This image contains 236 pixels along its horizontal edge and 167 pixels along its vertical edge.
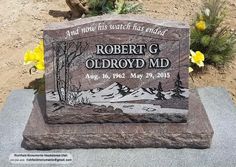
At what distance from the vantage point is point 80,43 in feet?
12.2

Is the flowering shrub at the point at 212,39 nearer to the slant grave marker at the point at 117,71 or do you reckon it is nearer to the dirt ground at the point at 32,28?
the dirt ground at the point at 32,28

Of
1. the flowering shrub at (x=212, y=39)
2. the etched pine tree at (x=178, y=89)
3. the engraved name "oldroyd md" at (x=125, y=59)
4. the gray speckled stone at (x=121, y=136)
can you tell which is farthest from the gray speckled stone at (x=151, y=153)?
the flowering shrub at (x=212, y=39)

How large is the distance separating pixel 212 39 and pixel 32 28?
7.58ft

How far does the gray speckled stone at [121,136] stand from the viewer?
12.4 ft

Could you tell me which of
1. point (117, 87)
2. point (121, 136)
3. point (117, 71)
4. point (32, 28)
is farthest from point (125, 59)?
point (32, 28)

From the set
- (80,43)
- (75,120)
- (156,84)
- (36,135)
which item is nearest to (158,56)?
(156,84)

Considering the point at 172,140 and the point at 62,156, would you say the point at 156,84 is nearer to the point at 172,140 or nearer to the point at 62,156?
the point at 172,140

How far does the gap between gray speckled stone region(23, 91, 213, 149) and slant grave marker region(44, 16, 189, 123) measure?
9 cm

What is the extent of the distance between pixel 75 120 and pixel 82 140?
201mm

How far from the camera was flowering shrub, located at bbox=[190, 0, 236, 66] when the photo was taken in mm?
5098

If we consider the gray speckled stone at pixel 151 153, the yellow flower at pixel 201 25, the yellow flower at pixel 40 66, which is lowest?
the gray speckled stone at pixel 151 153

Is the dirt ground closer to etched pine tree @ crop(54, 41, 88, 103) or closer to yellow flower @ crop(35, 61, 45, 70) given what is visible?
yellow flower @ crop(35, 61, 45, 70)

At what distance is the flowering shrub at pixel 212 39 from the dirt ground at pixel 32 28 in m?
0.16

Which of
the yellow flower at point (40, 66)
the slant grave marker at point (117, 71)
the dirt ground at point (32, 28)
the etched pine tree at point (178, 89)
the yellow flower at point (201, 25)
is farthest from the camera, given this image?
the dirt ground at point (32, 28)
